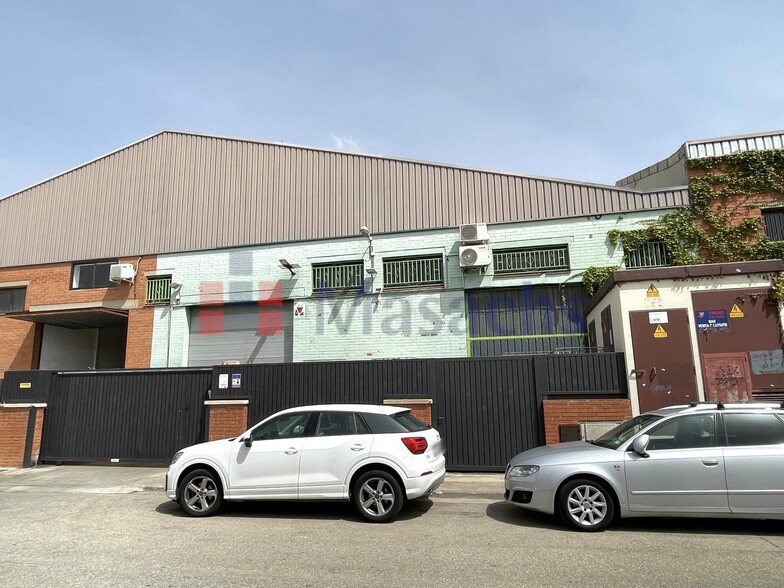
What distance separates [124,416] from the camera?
11.8m

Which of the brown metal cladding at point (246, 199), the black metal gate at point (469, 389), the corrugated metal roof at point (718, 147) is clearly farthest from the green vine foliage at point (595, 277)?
the black metal gate at point (469, 389)

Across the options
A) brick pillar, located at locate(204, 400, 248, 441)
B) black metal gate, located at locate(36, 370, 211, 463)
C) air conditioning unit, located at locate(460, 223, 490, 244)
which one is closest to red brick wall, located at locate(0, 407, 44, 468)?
black metal gate, located at locate(36, 370, 211, 463)

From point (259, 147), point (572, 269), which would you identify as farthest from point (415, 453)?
point (259, 147)

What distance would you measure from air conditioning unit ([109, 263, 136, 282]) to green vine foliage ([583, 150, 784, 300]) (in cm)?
1371

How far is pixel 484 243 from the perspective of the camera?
1373cm

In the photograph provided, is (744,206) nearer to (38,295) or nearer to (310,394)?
(310,394)

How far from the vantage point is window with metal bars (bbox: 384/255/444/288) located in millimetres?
14281

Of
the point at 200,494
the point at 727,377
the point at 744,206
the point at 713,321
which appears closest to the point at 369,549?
the point at 200,494

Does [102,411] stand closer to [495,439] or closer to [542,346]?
[495,439]

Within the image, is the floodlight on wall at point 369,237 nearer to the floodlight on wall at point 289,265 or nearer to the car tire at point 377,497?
the floodlight on wall at point 289,265

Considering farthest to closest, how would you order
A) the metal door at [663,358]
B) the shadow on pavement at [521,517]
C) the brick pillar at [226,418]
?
the brick pillar at [226,418]
the metal door at [663,358]
the shadow on pavement at [521,517]

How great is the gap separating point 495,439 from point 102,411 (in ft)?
29.6

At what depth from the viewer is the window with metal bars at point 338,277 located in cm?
1479

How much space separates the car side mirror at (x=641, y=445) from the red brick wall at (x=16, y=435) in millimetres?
12683
